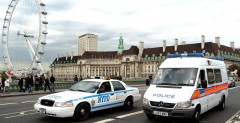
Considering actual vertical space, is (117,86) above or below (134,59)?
below

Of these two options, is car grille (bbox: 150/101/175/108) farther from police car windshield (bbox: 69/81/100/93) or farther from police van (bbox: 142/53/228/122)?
police car windshield (bbox: 69/81/100/93)

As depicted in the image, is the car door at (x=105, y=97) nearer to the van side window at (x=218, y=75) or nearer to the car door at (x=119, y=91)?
the car door at (x=119, y=91)

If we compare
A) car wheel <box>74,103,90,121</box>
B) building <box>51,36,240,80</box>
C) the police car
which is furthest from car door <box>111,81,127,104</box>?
building <box>51,36,240,80</box>

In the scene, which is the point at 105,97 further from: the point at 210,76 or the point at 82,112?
the point at 210,76

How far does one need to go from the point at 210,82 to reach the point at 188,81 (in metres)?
1.88

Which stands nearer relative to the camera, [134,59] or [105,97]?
[105,97]

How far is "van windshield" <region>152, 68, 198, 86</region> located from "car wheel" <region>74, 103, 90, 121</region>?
2826 mm

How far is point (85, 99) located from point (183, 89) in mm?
3696

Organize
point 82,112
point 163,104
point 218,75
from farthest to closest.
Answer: point 218,75, point 82,112, point 163,104

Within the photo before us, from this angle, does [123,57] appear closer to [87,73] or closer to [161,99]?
[87,73]

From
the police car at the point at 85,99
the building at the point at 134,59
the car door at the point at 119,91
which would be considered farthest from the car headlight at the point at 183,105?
the building at the point at 134,59

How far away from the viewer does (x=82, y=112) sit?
11.0 meters

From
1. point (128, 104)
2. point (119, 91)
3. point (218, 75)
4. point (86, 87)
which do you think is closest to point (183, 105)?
point (119, 91)

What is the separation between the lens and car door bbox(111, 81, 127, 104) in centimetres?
1317
